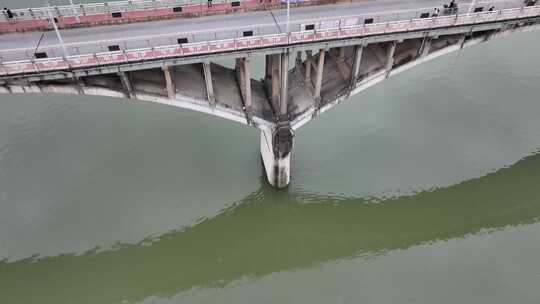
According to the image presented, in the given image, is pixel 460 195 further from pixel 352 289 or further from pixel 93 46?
pixel 93 46

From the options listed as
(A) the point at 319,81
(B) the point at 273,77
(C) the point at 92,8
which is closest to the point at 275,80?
(B) the point at 273,77

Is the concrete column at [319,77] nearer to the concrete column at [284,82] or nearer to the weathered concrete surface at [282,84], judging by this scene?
the weathered concrete surface at [282,84]

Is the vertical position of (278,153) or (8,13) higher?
(8,13)

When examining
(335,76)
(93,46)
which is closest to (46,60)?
(93,46)

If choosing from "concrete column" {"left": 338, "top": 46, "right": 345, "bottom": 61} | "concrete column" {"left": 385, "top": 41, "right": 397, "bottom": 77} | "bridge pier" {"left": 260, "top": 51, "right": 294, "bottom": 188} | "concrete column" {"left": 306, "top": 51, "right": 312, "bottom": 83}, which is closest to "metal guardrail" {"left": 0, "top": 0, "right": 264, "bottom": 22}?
"bridge pier" {"left": 260, "top": 51, "right": 294, "bottom": 188}

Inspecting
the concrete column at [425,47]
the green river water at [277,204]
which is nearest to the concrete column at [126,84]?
the green river water at [277,204]

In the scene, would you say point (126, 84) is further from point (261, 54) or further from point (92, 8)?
point (261, 54)
